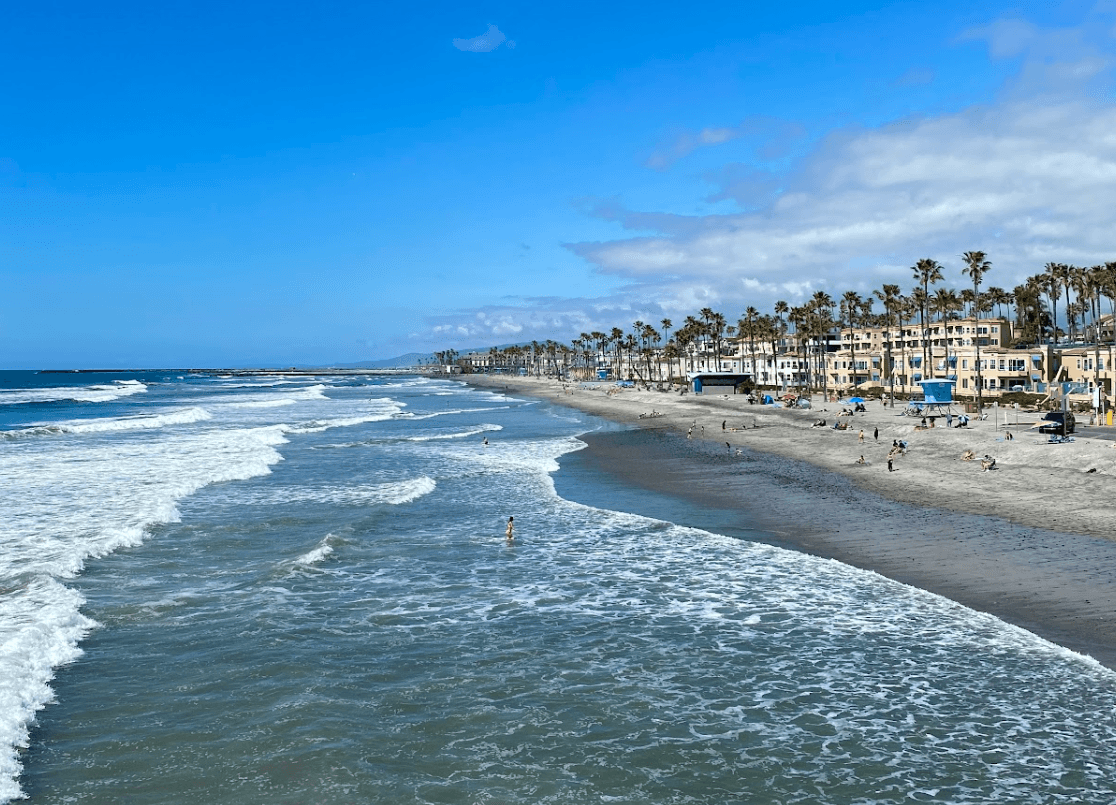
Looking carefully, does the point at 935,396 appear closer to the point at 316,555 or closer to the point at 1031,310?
the point at 316,555

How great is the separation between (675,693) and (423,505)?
18.4m

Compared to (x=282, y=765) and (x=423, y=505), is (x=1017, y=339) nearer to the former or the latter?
(x=423, y=505)

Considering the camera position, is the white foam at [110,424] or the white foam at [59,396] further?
the white foam at [59,396]

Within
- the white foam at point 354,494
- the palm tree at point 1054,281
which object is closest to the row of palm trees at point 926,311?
the palm tree at point 1054,281

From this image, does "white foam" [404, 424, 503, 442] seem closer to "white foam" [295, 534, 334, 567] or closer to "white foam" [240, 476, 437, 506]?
"white foam" [240, 476, 437, 506]

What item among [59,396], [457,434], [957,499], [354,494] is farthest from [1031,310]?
[59,396]

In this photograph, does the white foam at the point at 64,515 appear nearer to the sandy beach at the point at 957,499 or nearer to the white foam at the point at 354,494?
the white foam at the point at 354,494

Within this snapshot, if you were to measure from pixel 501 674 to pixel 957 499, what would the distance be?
21351 mm

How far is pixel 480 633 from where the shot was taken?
15.8 meters

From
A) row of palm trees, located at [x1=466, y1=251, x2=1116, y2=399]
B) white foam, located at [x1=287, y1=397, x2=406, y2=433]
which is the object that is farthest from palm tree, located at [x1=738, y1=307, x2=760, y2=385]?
white foam, located at [x1=287, y1=397, x2=406, y2=433]

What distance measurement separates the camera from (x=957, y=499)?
93.2ft

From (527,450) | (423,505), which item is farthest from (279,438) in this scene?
(423,505)

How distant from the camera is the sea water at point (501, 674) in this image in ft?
33.8

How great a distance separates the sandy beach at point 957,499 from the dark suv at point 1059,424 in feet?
2.53
